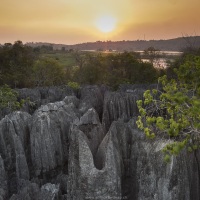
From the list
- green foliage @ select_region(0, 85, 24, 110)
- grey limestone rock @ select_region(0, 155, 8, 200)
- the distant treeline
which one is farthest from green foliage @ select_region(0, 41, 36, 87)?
grey limestone rock @ select_region(0, 155, 8, 200)

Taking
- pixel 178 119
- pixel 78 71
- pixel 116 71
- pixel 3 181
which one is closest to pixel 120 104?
pixel 3 181

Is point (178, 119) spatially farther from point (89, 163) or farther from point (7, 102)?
point (7, 102)

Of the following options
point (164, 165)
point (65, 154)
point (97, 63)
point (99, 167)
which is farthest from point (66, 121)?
point (97, 63)

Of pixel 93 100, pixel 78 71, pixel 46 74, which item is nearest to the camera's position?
pixel 93 100

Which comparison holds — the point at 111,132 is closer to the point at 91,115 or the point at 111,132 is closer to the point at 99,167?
the point at 99,167

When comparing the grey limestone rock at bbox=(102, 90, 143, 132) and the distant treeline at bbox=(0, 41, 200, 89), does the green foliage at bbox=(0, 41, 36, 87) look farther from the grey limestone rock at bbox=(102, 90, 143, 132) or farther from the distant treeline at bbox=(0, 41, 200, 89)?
the grey limestone rock at bbox=(102, 90, 143, 132)

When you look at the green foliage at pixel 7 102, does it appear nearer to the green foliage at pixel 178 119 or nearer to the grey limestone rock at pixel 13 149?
the grey limestone rock at pixel 13 149

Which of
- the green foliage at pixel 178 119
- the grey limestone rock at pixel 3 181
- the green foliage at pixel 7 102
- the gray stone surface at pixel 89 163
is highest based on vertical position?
the green foliage at pixel 178 119

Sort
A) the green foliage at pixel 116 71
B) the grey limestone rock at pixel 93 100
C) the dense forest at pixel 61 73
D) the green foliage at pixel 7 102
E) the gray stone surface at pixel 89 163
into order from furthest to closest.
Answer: the green foliage at pixel 116 71 < the dense forest at pixel 61 73 < the grey limestone rock at pixel 93 100 < the green foliage at pixel 7 102 < the gray stone surface at pixel 89 163

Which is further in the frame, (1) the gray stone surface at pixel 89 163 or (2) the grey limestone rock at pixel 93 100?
(2) the grey limestone rock at pixel 93 100

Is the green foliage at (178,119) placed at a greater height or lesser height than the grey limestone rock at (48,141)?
greater

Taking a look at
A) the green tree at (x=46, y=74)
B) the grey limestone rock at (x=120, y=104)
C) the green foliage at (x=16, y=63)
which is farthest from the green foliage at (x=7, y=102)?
the green tree at (x=46, y=74)

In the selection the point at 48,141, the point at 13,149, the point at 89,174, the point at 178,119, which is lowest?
the point at 13,149

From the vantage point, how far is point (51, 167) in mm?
17188
